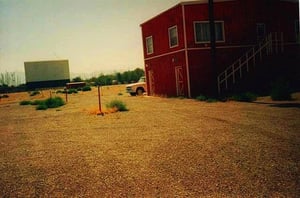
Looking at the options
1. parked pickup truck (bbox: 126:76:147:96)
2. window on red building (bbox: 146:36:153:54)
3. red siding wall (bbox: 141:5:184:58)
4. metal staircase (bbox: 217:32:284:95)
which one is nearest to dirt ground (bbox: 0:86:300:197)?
metal staircase (bbox: 217:32:284:95)

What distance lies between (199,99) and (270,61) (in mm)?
5235

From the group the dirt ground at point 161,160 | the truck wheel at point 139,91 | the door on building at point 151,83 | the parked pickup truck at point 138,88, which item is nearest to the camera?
the dirt ground at point 161,160

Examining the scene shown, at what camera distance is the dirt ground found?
5.18 m

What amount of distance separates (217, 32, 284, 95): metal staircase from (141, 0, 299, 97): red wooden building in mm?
70

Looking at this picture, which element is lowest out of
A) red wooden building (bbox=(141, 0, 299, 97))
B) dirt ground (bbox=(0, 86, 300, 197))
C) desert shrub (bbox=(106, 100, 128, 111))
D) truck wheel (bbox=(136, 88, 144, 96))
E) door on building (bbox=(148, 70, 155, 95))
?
dirt ground (bbox=(0, 86, 300, 197))

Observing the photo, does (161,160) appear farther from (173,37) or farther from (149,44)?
(149,44)

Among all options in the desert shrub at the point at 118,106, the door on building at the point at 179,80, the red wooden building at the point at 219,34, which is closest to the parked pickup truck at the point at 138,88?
the red wooden building at the point at 219,34

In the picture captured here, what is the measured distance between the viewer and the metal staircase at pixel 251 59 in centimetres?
2164

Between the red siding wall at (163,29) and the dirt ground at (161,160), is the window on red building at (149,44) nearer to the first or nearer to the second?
the red siding wall at (163,29)

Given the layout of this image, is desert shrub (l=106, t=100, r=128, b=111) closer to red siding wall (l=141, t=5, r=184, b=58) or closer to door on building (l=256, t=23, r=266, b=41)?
red siding wall (l=141, t=5, r=184, b=58)

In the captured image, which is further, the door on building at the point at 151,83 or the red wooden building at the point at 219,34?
the door on building at the point at 151,83

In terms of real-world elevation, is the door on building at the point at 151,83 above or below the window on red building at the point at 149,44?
below

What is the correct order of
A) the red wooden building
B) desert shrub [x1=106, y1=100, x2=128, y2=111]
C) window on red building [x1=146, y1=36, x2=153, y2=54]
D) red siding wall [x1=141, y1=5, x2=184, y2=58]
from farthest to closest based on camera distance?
window on red building [x1=146, y1=36, x2=153, y2=54]
red siding wall [x1=141, y1=5, x2=184, y2=58]
the red wooden building
desert shrub [x1=106, y1=100, x2=128, y2=111]

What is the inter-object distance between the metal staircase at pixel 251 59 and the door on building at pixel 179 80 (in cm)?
270
